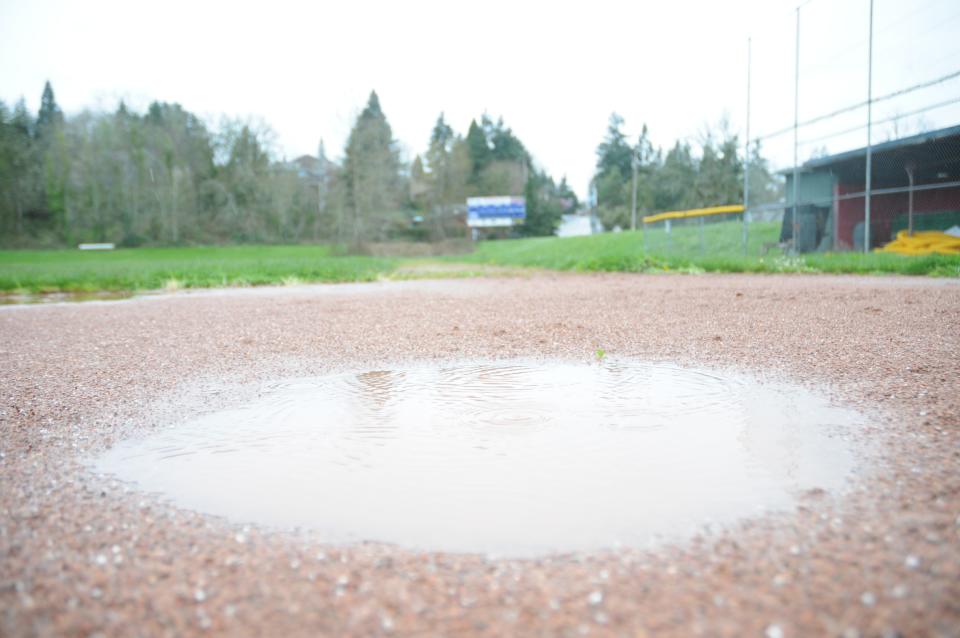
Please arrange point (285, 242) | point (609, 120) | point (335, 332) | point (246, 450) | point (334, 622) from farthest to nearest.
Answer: point (609, 120) → point (285, 242) → point (335, 332) → point (246, 450) → point (334, 622)

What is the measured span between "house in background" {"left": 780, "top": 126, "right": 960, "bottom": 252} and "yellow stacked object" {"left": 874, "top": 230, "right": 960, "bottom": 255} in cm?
48

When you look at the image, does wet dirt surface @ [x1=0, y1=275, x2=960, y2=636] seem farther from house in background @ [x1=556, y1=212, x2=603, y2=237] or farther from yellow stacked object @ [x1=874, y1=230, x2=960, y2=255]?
house in background @ [x1=556, y1=212, x2=603, y2=237]

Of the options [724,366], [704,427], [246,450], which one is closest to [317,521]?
[246,450]

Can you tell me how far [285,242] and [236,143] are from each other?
27.6ft

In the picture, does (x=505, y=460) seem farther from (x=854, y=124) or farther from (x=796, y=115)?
(x=796, y=115)

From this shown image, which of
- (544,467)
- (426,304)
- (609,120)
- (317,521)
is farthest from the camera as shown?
(609,120)

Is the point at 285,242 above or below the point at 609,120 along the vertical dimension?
below

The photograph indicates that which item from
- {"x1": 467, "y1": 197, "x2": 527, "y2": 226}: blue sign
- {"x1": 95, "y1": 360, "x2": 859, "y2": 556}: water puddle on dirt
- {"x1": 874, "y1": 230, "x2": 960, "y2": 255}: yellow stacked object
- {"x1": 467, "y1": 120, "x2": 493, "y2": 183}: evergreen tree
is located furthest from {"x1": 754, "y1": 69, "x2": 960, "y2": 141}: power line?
{"x1": 467, "y1": 120, "x2": 493, "y2": 183}: evergreen tree

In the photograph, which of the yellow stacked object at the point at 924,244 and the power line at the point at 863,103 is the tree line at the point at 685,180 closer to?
the power line at the point at 863,103

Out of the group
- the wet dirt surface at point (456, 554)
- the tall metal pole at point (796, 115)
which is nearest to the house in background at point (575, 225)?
the tall metal pole at point (796, 115)

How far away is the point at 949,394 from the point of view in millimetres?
3396

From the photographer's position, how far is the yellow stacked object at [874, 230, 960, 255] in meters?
13.5

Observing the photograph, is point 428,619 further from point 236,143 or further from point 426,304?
point 236,143

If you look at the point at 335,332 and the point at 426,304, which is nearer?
Answer: the point at 335,332
